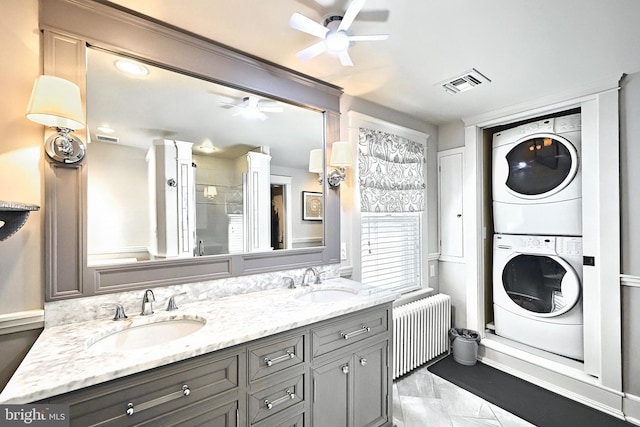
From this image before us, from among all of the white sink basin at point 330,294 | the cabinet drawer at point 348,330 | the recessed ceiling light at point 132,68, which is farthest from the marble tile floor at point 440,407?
the recessed ceiling light at point 132,68

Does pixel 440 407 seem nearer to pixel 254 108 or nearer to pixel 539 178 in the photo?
pixel 539 178

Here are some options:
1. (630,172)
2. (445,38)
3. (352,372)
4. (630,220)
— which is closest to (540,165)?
(630,172)

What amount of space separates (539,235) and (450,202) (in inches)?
33.6

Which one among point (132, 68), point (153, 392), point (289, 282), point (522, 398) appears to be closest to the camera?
point (153, 392)

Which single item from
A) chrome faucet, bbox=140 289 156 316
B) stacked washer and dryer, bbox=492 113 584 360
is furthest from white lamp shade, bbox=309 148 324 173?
stacked washer and dryer, bbox=492 113 584 360

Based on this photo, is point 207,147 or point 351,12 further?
point 207,147

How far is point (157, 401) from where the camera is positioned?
1.04 meters

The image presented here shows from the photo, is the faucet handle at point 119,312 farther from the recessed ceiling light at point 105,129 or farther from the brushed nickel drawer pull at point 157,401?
the recessed ceiling light at point 105,129

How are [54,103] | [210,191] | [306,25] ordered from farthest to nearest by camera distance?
[210,191], [306,25], [54,103]

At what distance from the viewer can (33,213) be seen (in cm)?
127

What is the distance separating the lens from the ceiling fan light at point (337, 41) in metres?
1.50

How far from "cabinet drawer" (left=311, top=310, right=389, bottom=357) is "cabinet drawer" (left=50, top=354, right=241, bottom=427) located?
0.45m

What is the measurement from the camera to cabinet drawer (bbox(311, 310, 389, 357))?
4.93 ft

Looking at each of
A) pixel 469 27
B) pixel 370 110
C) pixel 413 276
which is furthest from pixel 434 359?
pixel 469 27
